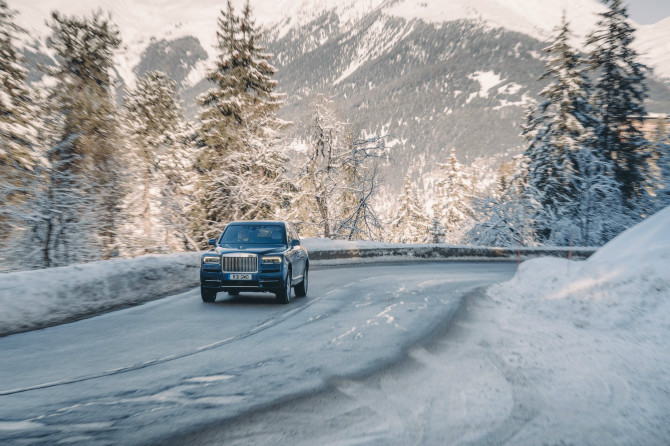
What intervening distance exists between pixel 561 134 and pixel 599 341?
29.9m

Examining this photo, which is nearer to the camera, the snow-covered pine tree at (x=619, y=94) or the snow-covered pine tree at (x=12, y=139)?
the snow-covered pine tree at (x=12, y=139)

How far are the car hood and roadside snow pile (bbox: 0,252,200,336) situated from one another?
199cm

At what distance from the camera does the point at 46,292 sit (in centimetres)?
798

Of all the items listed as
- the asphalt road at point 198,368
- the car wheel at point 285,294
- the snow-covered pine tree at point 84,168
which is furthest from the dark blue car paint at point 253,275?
the snow-covered pine tree at point 84,168

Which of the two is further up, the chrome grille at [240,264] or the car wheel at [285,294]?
the chrome grille at [240,264]

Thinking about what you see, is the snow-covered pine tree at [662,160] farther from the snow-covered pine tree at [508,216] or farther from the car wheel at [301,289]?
the car wheel at [301,289]

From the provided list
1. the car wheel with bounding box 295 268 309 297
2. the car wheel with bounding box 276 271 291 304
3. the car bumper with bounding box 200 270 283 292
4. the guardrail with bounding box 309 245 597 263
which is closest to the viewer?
the car bumper with bounding box 200 270 283 292

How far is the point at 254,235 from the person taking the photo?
37.3 feet

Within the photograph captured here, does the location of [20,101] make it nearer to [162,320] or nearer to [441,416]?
[162,320]

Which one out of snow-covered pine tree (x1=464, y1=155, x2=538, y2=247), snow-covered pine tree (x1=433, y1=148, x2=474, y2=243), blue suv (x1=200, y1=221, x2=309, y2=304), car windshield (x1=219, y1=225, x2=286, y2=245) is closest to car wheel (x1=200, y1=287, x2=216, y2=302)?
blue suv (x1=200, y1=221, x2=309, y2=304)

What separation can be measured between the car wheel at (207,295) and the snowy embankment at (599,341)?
18.8ft

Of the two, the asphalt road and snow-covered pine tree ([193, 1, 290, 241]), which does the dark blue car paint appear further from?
snow-covered pine tree ([193, 1, 290, 241])

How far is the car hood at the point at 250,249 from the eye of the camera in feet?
33.7

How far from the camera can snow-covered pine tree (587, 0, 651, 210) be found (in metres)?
32.7
